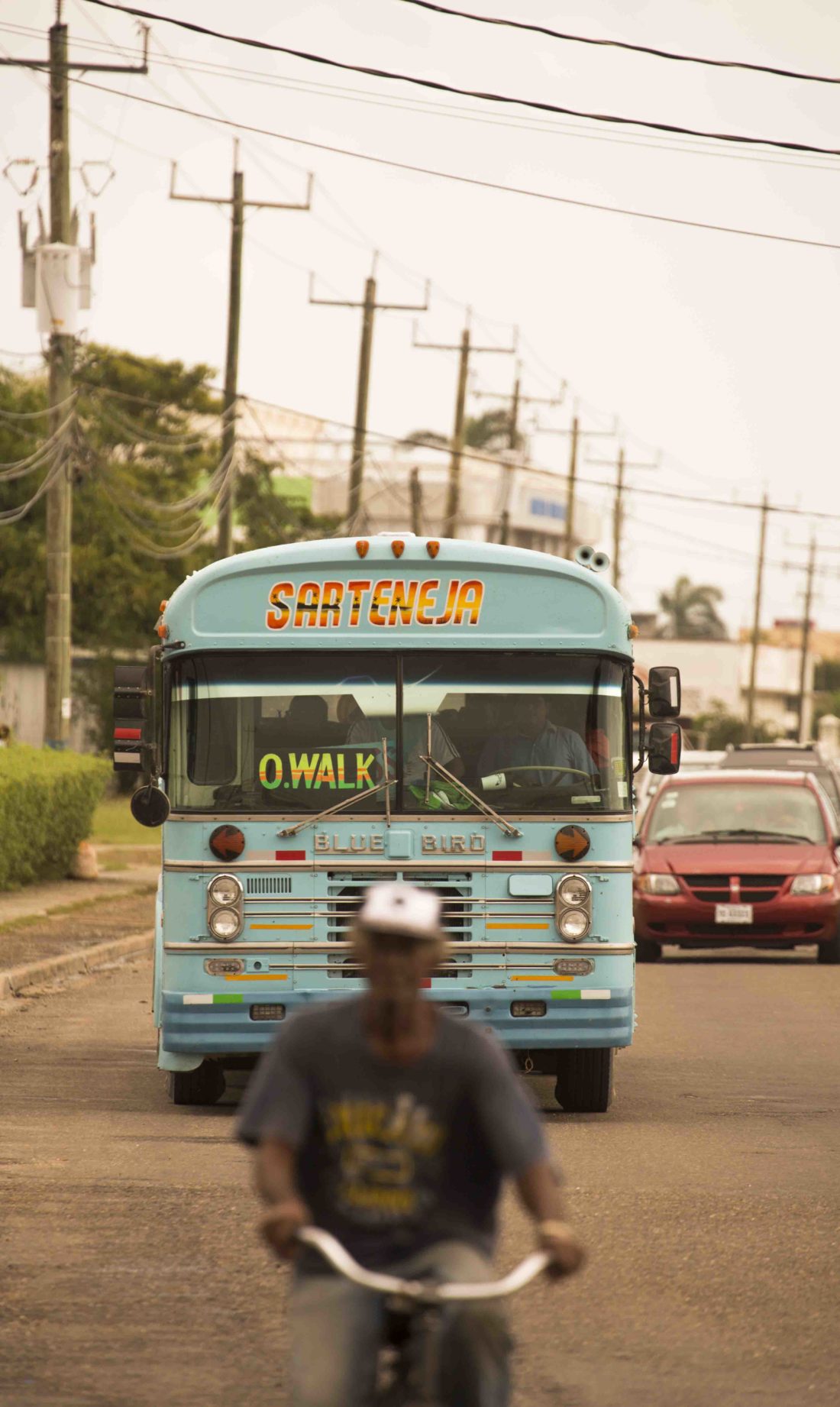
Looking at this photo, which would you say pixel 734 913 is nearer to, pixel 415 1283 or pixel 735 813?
pixel 735 813

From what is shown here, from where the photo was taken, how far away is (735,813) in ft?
70.1

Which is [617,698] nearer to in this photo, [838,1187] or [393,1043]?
[838,1187]

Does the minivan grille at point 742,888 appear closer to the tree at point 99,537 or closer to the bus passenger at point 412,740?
the bus passenger at point 412,740

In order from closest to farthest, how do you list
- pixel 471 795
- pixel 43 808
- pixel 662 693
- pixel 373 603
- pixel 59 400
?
pixel 471 795, pixel 373 603, pixel 662 693, pixel 43 808, pixel 59 400

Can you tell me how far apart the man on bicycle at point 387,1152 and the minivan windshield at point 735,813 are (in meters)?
16.6

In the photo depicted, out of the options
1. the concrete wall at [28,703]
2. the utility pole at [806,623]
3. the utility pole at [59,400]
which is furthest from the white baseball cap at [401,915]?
the utility pole at [806,623]

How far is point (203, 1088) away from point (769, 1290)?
181 inches

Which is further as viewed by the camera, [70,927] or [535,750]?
[70,927]

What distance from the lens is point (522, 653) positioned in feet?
35.3

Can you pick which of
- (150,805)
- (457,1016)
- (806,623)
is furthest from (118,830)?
(806,623)

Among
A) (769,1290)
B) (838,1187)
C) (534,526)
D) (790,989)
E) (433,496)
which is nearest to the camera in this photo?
(769,1290)

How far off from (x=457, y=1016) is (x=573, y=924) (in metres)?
0.74

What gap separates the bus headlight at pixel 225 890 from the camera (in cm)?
1048

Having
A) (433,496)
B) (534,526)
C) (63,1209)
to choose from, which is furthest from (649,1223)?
(534,526)
